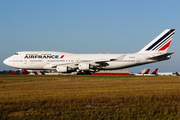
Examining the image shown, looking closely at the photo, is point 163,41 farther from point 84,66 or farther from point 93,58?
point 84,66

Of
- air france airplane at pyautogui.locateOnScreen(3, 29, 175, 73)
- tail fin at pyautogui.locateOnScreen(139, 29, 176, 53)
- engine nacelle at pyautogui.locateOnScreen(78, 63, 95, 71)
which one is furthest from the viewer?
tail fin at pyautogui.locateOnScreen(139, 29, 176, 53)

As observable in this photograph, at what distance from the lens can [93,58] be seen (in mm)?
45031

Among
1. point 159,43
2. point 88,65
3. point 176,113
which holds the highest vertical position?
point 159,43

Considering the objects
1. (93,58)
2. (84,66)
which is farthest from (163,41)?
(84,66)

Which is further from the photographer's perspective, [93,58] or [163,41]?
[163,41]

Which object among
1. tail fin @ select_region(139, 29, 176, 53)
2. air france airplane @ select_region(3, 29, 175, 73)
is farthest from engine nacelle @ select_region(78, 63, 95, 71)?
tail fin @ select_region(139, 29, 176, 53)

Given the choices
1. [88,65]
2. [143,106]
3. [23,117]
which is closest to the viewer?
[23,117]

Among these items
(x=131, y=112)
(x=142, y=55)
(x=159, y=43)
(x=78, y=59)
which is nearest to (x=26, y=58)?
(x=78, y=59)

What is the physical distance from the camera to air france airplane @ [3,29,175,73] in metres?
44.2

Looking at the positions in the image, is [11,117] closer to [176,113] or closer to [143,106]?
[143,106]

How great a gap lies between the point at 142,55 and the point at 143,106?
117 ft

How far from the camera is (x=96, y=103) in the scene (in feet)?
35.8

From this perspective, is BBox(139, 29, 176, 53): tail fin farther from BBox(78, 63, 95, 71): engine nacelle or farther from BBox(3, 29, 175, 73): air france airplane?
BBox(78, 63, 95, 71): engine nacelle

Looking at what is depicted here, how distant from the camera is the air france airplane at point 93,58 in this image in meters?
44.2
